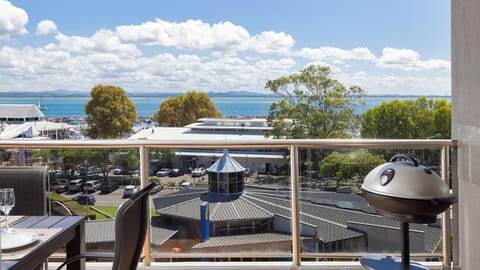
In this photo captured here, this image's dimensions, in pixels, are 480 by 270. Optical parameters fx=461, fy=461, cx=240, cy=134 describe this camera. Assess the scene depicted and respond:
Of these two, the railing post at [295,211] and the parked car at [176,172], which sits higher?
the parked car at [176,172]

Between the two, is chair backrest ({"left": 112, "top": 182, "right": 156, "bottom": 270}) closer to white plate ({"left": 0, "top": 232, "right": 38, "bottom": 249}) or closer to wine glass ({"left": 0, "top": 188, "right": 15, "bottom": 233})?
white plate ({"left": 0, "top": 232, "right": 38, "bottom": 249})

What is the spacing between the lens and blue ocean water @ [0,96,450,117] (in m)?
10.5

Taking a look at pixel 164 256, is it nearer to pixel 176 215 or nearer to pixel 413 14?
pixel 176 215

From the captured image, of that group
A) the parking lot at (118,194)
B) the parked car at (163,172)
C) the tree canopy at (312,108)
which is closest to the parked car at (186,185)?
the parking lot at (118,194)

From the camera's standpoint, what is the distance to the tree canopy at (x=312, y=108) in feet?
43.8

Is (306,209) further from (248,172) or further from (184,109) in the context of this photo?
(184,109)

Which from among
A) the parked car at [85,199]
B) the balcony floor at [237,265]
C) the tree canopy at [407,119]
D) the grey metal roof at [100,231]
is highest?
the tree canopy at [407,119]

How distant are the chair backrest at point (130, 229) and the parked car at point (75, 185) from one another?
1976 millimetres

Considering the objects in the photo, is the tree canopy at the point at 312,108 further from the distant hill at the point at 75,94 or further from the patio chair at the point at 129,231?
the patio chair at the point at 129,231

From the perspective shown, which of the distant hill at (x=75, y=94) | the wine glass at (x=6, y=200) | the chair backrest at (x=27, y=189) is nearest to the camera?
the wine glass at (x=6, y=200)

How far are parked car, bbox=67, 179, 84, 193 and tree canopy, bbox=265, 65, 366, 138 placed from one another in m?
9.55

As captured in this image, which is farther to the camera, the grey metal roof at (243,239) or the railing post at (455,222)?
the grey metal roof at (243,239)

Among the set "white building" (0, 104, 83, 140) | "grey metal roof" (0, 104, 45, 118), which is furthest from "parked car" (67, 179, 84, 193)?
"grey metal roof" (0, 104, 45, 118)

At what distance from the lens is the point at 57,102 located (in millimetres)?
11453
